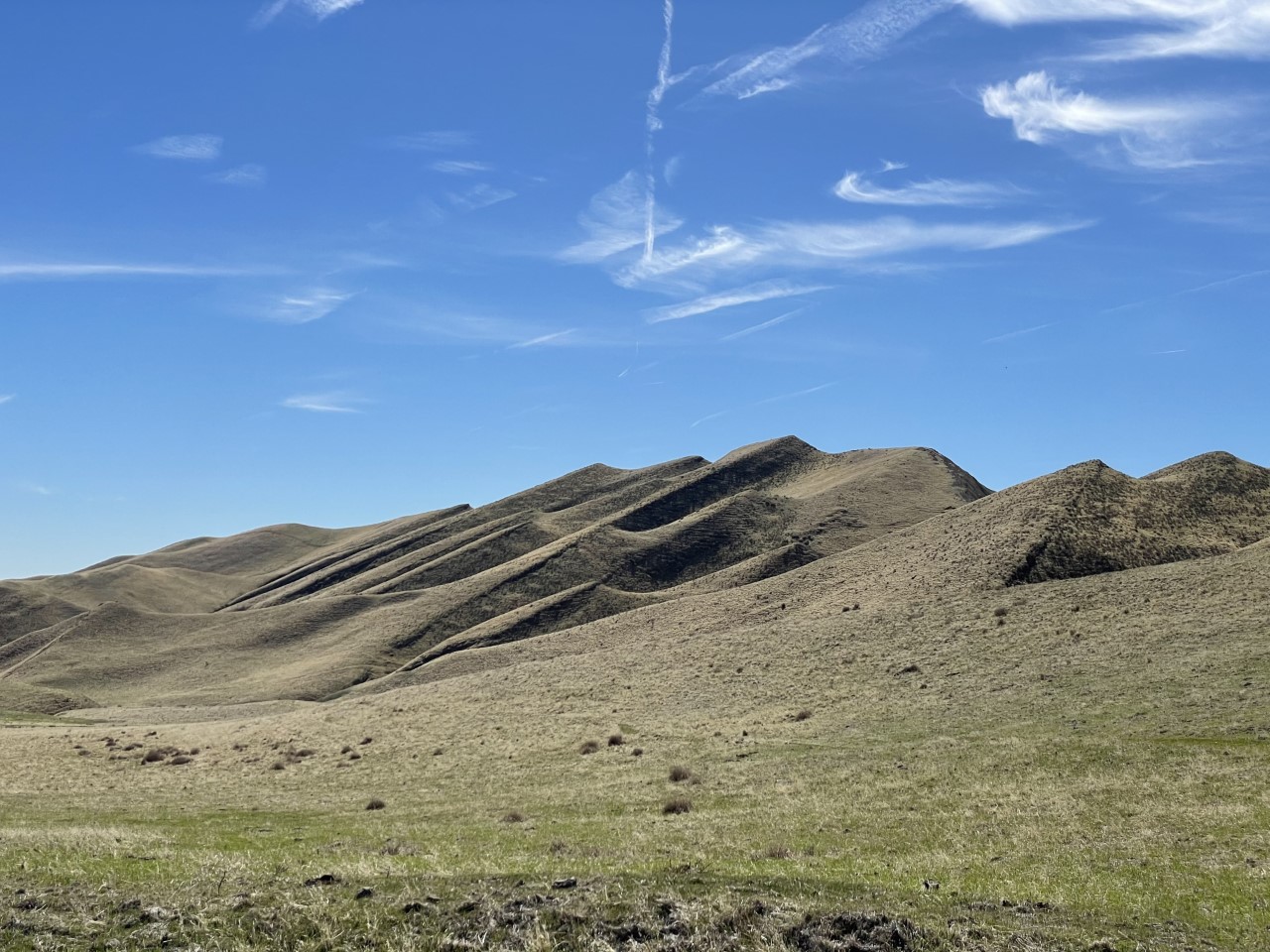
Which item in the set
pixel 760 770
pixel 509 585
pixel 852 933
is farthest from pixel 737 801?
pixel 509 585

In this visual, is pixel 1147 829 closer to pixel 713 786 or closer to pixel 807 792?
pixel 807 792

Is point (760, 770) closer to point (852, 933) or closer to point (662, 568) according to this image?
point (852, 933)

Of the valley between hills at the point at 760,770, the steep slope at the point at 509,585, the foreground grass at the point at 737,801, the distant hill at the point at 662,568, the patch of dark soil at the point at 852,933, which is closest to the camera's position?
the patch of dark soil at the point at 852,933

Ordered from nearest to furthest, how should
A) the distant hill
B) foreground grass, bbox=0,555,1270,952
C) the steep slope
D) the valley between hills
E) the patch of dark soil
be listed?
the patch of dark soil → foreground grass, bbox=0,555,1270,952 → the valley between hills → the distant hill → the steep slope

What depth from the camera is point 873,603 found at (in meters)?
69.2

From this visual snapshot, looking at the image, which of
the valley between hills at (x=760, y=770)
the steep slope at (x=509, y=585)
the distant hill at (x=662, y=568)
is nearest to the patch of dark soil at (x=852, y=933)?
the valley between hills at (x=760, y=770)

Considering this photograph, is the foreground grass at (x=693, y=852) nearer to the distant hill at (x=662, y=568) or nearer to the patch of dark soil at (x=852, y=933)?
the patch of dark soil at (x=852, y=933)

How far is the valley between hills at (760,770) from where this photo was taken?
14.1 m

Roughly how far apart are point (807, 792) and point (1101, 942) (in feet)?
60.9

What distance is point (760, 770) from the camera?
3572 centimetres

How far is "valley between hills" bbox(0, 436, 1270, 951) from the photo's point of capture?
46.2 feet

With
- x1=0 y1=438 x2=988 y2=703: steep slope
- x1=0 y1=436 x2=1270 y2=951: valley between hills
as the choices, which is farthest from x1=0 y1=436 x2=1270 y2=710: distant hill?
x1=0 y1=436 x2=1270 y2=951: valley between hills

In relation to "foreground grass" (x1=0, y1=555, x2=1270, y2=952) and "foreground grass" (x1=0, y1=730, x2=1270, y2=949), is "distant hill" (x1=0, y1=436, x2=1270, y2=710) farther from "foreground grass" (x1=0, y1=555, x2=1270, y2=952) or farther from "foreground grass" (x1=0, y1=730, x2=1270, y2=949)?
"foreground grass" (x1=0, y1=730, x2=1270, y2=949)

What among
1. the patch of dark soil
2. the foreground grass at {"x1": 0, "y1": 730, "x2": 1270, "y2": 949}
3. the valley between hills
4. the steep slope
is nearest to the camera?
the patch of dark soil
